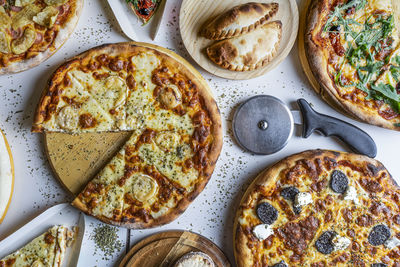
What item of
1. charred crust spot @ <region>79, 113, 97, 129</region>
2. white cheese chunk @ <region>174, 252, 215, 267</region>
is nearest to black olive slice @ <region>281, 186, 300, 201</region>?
white cheese chunk @ <region>174, 252, 215, 267</region>

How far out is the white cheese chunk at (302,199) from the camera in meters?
4.27

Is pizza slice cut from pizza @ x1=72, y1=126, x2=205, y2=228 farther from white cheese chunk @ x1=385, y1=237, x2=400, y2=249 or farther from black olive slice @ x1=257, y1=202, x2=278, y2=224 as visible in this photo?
white cheese chunk @ x1=385, y1=237, x2=400, y2=249

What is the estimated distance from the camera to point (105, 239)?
14.7 ft

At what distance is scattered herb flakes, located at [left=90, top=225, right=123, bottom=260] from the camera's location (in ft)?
14.7

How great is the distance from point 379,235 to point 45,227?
3.51m

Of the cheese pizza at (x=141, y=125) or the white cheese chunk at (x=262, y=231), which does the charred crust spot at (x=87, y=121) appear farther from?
the white cheese chunk at (x=262, y=231)

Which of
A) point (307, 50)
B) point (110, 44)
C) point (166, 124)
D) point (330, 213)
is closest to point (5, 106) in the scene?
point (110, 44)

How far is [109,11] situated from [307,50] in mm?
2185

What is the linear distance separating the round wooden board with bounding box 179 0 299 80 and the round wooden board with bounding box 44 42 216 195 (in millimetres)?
196

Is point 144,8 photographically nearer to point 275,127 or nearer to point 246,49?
point 246,49

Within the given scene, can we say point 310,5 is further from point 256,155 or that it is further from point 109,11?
point 109,11

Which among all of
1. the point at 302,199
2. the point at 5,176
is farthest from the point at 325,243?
the point at 5,176

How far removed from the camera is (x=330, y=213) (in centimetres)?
439

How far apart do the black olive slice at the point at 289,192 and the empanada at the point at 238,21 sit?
168 centimetres
